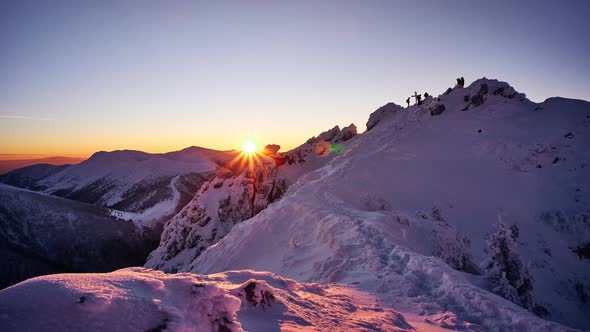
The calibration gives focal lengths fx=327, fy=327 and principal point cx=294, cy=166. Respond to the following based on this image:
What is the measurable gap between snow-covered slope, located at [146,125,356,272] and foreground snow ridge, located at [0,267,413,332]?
44.4 metres

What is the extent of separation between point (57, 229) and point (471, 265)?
15876cm

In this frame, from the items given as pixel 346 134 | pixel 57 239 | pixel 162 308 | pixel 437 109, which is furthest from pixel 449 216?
pixel 57 239

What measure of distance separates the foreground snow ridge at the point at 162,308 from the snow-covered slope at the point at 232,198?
44.4 meters

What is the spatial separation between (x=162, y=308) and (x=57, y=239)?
159m

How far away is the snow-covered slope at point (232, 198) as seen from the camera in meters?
55.8

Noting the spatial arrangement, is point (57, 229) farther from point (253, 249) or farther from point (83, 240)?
point (253, 249)

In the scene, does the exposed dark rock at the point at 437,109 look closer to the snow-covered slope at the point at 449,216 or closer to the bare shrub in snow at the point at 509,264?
the snow-covered slope at the point at 449,216

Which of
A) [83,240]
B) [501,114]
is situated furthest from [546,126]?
[83,240]

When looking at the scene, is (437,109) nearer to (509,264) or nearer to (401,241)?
(509,264)

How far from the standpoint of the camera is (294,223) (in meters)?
22.0

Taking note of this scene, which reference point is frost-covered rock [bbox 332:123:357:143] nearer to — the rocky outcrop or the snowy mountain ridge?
the rocky outcrop

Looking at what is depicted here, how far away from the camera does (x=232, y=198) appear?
61812 millimetres

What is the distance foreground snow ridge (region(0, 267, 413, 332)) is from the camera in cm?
363

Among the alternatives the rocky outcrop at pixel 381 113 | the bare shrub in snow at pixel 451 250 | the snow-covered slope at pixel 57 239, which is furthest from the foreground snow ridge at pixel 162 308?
the snow-covered slope at pixel 57 239
